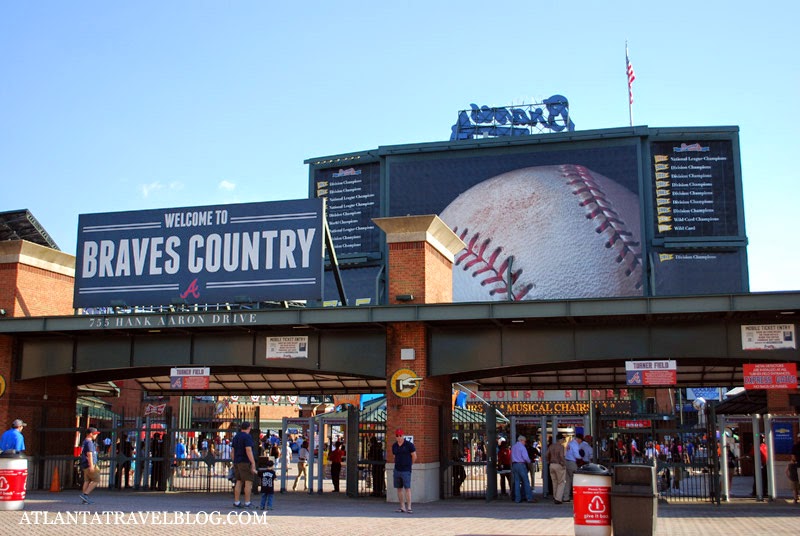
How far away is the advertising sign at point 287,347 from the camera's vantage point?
2223 cm

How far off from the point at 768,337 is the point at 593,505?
818 centimetres

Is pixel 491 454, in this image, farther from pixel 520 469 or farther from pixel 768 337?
pixel 768 337

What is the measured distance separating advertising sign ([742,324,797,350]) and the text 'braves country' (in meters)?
10.6

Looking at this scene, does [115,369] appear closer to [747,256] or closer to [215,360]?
[215,360]

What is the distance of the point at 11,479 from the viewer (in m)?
17.2

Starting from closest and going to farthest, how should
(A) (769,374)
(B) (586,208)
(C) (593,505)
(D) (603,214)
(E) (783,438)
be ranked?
(C) (593,505), (A) (769,374), (E) (783,438), (D) (603,214), (B) (586,208)

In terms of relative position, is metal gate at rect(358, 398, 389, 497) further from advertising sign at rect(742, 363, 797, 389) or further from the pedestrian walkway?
advertising sign at rect(742, 363, 797, 389)

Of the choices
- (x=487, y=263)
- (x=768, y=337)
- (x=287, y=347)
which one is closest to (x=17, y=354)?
(x=287, y=347)

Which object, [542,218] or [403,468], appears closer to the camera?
[403,468]

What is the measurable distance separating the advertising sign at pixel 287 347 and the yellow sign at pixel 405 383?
269cm

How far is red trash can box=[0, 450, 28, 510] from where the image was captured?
675 inches

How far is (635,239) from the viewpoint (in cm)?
4391

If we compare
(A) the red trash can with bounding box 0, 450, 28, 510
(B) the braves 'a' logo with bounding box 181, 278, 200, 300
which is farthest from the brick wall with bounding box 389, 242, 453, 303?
(A) the red trash can with bounding box 0, 450, 28, 510

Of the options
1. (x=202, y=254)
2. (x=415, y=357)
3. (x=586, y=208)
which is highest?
(x=586, y=208)
